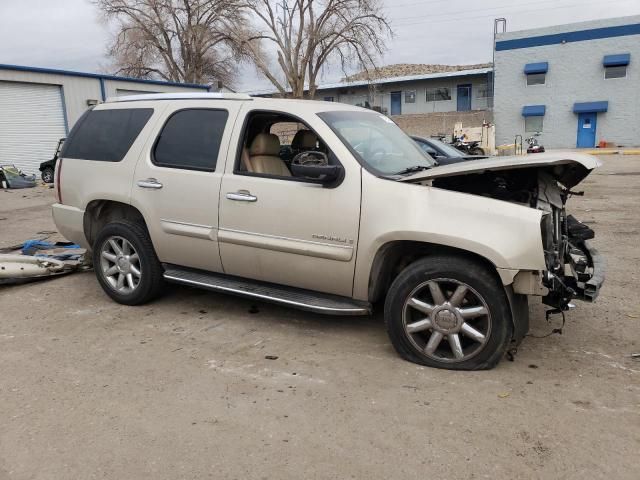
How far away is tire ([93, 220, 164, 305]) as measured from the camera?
495 cm

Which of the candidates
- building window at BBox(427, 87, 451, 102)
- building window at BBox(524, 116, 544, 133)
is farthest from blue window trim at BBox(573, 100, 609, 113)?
building window at BBox(427, 87, 451, 102)

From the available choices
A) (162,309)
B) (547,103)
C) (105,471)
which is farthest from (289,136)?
(547,103)

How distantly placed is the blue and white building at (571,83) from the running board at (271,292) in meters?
39.0

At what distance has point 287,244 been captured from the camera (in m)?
4.13

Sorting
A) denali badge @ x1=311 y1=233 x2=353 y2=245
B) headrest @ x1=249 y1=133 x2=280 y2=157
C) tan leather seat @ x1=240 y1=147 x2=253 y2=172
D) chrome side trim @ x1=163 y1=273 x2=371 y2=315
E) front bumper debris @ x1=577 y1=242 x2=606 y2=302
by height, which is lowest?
chrome side trim @ x1=163 y1=273 x2=371 y2=315

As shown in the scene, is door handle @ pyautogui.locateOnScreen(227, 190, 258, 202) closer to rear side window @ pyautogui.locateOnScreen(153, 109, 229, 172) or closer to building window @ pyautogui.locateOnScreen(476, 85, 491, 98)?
rear side window @ pyautogui.locateOnScreen(153, 109, 229, 172)

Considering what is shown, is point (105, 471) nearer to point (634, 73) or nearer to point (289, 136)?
point (289, 136)

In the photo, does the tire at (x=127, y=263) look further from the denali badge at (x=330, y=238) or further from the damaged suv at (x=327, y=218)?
the denali badge at (x=330, y=238)

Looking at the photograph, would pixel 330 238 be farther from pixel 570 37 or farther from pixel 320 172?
pixel 570 37

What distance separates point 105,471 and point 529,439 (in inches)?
86.7

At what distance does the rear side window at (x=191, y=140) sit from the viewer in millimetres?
4574

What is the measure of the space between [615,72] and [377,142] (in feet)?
128

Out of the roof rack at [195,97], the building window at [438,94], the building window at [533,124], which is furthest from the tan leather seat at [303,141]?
the building window at [438,94]

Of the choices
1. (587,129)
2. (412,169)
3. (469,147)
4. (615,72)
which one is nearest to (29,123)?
(469,147)
